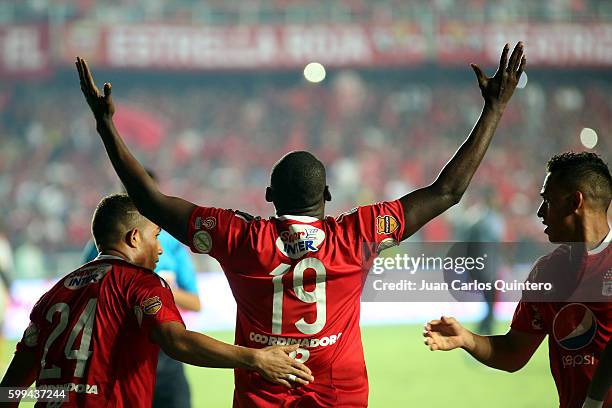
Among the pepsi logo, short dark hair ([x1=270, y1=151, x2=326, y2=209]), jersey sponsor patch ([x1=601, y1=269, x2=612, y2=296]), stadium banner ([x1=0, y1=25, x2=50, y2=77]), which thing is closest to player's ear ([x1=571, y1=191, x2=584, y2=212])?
jersey sponsor patch ([x1=601, y1=269, x2=612, y2=296])

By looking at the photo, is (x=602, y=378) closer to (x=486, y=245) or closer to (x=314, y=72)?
(x=486, y=245)

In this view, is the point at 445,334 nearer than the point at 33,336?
No

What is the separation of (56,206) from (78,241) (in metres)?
1.16

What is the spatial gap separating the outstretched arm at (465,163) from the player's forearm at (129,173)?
1.00 meters

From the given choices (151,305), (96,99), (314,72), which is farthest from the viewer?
(314,72)

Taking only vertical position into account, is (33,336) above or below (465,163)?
below

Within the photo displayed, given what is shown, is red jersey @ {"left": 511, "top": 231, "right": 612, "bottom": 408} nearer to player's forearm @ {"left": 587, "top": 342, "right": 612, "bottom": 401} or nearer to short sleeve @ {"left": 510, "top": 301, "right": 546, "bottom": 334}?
short sleeve @ {"left": 510, "top": 301, "right": 546, "bottom": 334}

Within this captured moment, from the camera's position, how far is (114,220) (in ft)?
10.8

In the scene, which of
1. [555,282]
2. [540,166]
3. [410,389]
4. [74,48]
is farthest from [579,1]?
[555,282]

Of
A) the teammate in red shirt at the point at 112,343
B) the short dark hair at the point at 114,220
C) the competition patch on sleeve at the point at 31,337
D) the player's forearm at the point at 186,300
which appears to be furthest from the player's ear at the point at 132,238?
the player's forearm at the point at 186,300

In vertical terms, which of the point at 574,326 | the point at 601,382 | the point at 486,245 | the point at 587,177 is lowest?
the point at 601,382

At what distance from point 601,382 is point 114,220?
1936 mm

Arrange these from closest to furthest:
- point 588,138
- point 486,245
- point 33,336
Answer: point 33,336
point 486,245
point 588,138

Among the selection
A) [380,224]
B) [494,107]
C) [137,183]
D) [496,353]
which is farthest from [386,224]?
[137,183]
